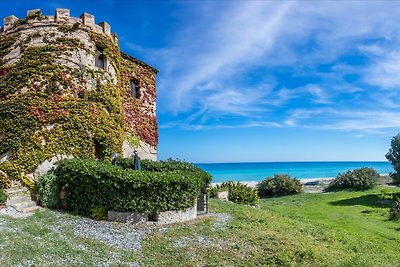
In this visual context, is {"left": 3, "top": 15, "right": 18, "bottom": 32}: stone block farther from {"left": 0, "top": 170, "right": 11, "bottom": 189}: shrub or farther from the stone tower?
{"left": 0, "top": 170, "right": 11, "bottom": 189}: shrub

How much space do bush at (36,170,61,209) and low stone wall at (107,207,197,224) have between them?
10.2 feet

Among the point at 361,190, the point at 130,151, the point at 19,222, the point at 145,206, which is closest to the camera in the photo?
the point at 19,222

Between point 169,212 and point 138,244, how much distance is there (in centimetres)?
284

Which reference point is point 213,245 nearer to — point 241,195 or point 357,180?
point 241,195

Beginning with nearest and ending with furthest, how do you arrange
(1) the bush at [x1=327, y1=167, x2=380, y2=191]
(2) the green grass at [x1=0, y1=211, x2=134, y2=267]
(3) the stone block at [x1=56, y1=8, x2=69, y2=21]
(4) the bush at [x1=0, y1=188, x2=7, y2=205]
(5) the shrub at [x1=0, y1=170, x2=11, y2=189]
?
(2) the green grass at [x1=0, y1=211, x2=134, y2=267], (4) the bush at [x1=0, y1=188, x2=7, y2=205], (5) the shrub at [x1=0, y1=170, x2=11, y2=189], (3) the stone block at [x1=56, y1=8, x2=69, y2=21], (1) the bush at [x1=327, y1=167, x2=380, y2=191]

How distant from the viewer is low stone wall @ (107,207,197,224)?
1392cm

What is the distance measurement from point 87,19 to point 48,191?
10033 mm

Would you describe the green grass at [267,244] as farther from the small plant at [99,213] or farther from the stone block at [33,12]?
the stone block at [33,12]

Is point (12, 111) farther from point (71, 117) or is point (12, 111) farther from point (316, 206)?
point (316, 206)

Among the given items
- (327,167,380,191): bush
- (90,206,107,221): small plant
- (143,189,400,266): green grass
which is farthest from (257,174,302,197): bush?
(90,206,107,221): small plant

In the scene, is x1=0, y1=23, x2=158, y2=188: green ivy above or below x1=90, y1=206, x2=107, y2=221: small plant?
above

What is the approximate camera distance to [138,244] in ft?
38.6

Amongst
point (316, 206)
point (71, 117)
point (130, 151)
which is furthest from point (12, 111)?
point (316, 206)

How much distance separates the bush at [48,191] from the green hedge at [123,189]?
632 mm
